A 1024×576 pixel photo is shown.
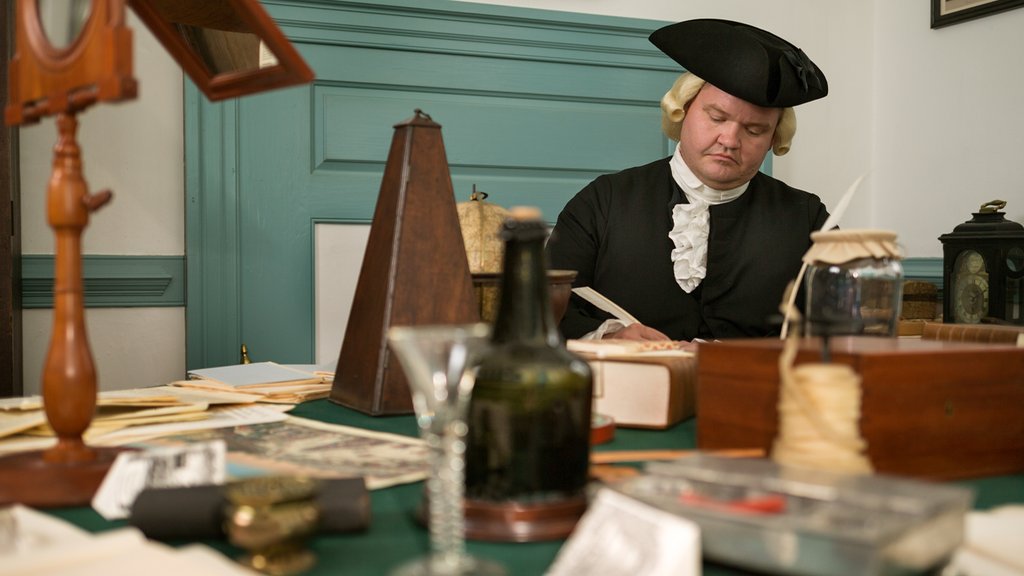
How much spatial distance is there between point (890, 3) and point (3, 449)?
3.53 metres

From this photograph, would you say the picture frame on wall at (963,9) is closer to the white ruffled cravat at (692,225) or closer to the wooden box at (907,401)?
the white ruffled cravat at (692,225)

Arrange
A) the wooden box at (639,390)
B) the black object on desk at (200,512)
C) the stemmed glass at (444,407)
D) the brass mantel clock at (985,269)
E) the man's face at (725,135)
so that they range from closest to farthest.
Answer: the stemmed glass at (444,407) → the black object on desk at (200,512) → the wooden box at (639,390) → the man's face at (725,135) → the brass mantel clock at (985,269)

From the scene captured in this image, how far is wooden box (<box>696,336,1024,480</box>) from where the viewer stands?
809mm

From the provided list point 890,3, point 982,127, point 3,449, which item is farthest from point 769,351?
point 890,3

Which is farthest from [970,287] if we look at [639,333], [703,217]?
[639,333]

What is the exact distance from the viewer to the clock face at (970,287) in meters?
2.74

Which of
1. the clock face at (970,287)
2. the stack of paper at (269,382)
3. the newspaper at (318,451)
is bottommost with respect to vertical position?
the newspaper at (318,451)

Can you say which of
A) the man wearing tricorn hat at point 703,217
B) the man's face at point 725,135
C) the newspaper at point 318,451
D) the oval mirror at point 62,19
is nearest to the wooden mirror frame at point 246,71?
the oval mirror at point 62,19

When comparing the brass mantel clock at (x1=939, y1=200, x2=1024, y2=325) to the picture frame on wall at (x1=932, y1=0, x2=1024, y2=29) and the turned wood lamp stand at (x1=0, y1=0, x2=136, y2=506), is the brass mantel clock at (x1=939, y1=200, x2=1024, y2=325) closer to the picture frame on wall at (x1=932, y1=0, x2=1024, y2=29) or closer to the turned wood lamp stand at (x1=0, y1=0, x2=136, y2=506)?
the picture frame on wall at (x1=932, y1=0, x2=1024, y2=29)

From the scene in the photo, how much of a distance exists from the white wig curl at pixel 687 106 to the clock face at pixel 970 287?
738 mm

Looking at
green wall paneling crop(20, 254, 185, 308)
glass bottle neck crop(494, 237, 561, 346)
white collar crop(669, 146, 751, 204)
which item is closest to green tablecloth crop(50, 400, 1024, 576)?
glass bottle neck crop(494, 237, 561, 346)

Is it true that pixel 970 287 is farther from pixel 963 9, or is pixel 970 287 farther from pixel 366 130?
pixel 366 130

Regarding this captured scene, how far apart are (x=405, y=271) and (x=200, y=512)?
23.2 inches

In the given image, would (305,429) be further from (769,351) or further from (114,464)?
(769,351)
